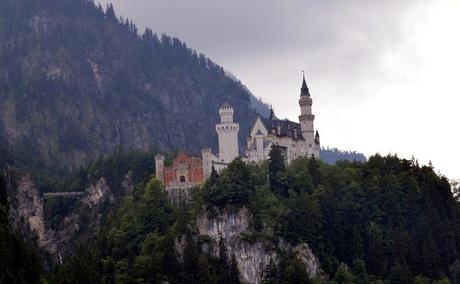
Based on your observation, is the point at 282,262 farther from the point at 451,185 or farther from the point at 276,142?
the point at 451,185

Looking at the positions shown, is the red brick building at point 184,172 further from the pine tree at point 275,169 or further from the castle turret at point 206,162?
the pine tree at point 275,169

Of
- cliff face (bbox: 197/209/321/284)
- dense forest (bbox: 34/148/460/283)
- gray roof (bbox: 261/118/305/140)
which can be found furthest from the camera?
gray roof (bbox: 261/118/305/140)

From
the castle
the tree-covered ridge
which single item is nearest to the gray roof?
the castle

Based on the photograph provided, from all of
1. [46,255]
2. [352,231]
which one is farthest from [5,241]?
[46,255]

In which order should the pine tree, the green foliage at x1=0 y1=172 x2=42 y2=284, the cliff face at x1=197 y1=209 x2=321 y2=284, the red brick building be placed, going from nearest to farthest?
1. the green foliage at x1=0 y1=172 x2=42 y2=284
2. the cliff face at x1=197 y1=209 x2=321 y2=284
3. the pine tree
4. the red brick building

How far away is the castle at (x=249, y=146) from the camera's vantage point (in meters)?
133

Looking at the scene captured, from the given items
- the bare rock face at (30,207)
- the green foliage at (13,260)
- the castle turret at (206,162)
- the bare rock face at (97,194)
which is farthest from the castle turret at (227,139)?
the bare rock face at (30,207)

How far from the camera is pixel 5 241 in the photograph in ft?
279

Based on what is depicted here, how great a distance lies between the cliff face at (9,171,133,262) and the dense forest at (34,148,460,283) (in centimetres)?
3271

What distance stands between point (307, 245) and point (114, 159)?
60.0 m

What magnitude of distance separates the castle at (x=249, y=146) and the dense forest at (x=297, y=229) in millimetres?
3651

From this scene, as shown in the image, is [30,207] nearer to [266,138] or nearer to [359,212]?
[266,138]

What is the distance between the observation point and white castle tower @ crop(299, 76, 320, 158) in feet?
481

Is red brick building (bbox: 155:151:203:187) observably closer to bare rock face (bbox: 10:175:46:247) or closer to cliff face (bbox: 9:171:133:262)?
cliff face (bbox: 9:171:133:262)
